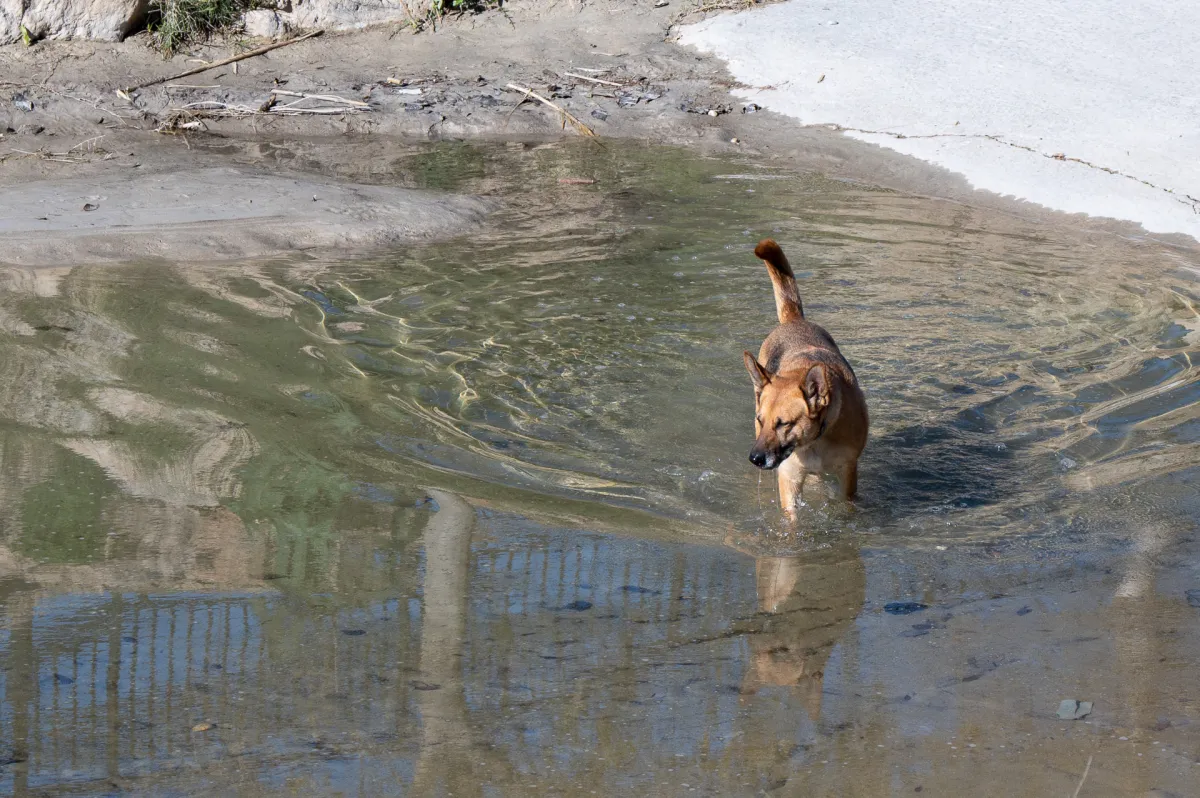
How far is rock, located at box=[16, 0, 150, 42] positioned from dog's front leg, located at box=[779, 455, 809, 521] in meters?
10.2

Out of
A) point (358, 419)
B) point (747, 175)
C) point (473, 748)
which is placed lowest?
point (473, 748)

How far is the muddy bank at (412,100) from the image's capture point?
34.8ft

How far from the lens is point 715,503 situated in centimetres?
532

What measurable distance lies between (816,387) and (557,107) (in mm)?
7542

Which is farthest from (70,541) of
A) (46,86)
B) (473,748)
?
(46,86)

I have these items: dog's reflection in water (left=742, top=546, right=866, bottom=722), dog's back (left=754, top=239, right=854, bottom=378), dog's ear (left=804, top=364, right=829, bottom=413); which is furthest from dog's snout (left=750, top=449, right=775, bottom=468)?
dog's back (left=754, top=239, right=854, bottom=378)

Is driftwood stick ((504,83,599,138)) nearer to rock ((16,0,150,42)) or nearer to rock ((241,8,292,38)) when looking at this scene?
rock ((241,8,292,38))

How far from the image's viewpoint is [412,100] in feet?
39.4

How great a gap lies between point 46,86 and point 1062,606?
1092cm

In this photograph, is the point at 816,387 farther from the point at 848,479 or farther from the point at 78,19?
the point at 78,19

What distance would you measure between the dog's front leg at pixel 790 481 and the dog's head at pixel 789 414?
190 millimetres

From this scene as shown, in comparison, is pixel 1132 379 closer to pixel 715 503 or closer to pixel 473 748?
pixel 715 503

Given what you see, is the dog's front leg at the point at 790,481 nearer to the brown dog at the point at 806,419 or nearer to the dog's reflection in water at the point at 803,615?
the brown dog at the point at 806,419

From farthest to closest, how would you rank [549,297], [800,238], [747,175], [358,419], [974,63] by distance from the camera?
[974,63]
[747,175]
[800,238]
[549,297]
[358,419]
